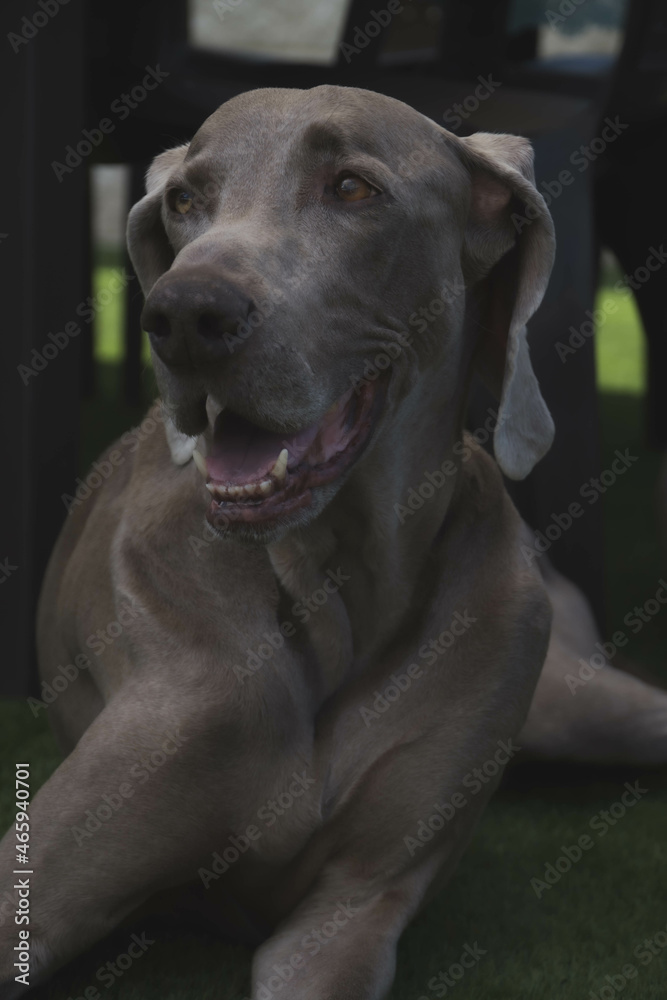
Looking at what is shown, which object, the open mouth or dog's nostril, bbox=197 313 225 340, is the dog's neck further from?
dog's nostril, bbox=197 313 225 340

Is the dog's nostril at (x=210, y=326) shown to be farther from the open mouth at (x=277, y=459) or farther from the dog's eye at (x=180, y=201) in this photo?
the dog's eye at (x=180, y=201)

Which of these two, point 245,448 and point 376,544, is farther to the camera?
point 376,544

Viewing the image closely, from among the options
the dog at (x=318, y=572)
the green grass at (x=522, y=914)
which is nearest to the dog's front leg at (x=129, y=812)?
the dog at (x=318, y=572)

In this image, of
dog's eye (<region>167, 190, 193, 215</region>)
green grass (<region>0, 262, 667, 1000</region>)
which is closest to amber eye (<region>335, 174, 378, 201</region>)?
dog's eye (<region>167, 190, 193, 215</region>)

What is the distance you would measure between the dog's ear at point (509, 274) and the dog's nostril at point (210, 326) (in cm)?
49

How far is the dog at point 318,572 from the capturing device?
5.50ft

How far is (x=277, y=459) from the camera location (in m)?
1.65

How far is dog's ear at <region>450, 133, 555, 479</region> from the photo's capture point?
6.03ft

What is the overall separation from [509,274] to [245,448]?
537mm

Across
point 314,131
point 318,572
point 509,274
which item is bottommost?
point 318,572

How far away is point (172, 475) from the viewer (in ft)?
6.68

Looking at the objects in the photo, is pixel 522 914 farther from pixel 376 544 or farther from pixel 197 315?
pixel 197 315

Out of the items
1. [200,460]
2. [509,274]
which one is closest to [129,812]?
[200,460]

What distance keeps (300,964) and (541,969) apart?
1.36 feet
